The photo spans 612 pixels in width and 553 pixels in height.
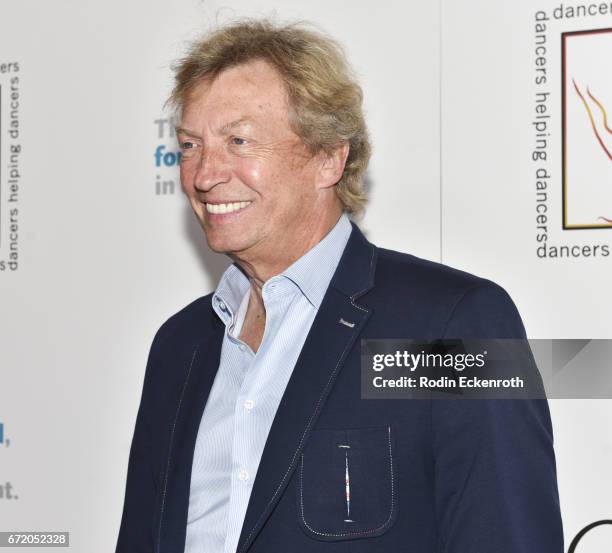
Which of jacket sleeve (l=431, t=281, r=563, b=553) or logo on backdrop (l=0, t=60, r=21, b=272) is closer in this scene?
jacket sleeve (l=431, t=281, r=563, b=553)

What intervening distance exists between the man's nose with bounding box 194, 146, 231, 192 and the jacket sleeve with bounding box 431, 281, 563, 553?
437 millimetres

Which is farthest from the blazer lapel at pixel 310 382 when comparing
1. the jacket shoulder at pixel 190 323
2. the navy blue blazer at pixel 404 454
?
the jacket shoulder at pixel 190 323

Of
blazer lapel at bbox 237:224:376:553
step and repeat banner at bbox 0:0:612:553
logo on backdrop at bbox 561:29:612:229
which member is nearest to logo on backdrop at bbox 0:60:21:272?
step and repeat banner at bbox 0:0:612:553

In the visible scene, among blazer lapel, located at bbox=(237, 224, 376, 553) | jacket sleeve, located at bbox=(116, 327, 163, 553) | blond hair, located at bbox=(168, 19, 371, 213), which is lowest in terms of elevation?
jacket sleeve, located at bbox=(116, 327, 163, 553)

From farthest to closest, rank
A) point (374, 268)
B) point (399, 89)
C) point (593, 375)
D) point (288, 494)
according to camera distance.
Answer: point (399, 89) < point (593, 375) < point (374, 268) < point (288, 494)

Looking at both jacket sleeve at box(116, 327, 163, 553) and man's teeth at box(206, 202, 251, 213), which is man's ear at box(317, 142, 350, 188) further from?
jacket sleeve at box(116, 327, 163, 553)

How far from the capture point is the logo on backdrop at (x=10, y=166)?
2.62 meters

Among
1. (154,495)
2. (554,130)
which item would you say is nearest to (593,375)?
(554,130)

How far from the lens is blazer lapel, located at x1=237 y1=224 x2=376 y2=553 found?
133 cm

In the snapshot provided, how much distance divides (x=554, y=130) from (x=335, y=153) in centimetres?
61

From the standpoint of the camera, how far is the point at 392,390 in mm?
1345

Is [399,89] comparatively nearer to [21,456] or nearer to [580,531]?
[580,531]

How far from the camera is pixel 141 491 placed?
1697 mm

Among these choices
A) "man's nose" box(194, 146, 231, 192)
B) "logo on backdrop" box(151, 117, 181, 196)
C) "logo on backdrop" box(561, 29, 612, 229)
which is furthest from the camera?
"logo on backdrop" box(151, 117, 181, 196)
